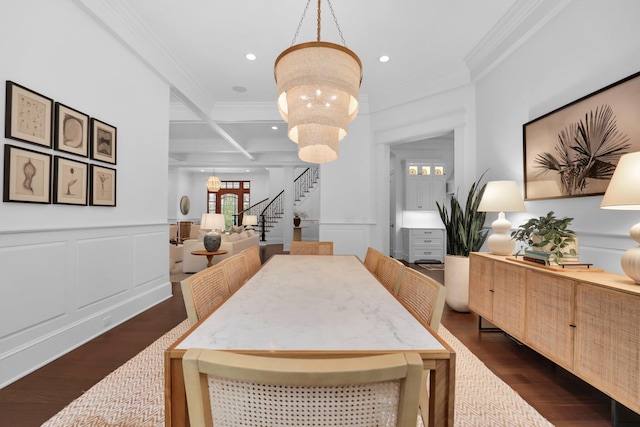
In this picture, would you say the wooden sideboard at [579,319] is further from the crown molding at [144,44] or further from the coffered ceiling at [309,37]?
the crown molding at [144,44]

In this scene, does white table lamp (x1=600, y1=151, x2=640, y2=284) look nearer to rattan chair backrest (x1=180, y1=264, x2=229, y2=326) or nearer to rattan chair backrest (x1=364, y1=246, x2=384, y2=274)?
rattan chair backrest (x1=364, y1=246, x2=384, y2=274)

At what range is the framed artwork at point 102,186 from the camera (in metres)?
2.55

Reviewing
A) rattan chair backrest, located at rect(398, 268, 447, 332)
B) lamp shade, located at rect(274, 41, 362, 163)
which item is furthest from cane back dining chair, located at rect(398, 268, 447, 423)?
lamp shade, located at rect(274, 41, 362, 163)

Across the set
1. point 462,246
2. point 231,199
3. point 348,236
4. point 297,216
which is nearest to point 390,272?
point 462,246

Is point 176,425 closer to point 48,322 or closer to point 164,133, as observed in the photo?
point 48,322

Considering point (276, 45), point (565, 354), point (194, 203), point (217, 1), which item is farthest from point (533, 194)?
point (194, 203)

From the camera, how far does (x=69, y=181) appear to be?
91.0 inches

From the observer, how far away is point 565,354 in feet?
5.56

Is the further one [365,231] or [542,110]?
[365,231]

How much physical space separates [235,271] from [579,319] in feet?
6.57

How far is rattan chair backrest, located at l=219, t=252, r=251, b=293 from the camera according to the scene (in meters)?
1.73

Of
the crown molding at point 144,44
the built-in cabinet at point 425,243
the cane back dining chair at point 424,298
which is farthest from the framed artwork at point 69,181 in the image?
the built-in cabinet at point 425,243

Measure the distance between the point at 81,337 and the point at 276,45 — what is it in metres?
3.42

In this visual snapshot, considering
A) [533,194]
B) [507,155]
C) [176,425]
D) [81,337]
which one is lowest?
[81,337]
